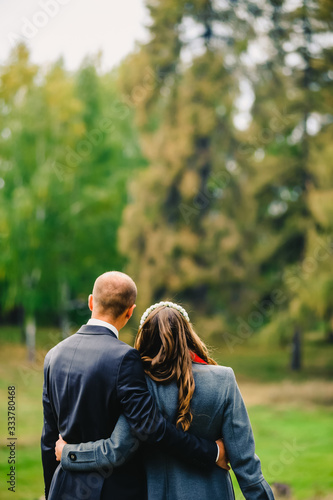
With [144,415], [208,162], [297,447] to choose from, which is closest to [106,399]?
[144,415]

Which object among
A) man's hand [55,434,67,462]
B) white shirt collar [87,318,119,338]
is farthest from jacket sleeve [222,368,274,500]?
man's hand [55,434,67,462]

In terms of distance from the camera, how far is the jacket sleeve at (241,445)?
89.0 inches

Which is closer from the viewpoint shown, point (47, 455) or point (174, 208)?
point (47, 455)

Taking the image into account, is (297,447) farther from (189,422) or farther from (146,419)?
(146,419)

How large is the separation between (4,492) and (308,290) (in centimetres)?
983

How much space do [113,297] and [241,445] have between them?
2.80ft

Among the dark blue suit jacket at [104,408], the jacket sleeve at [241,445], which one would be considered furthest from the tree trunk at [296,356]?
the dark blue suit jacket at [104,408]

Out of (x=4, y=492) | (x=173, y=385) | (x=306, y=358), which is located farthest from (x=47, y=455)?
(x=306, y=358)

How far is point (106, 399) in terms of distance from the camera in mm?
2195

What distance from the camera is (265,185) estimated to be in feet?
55.4

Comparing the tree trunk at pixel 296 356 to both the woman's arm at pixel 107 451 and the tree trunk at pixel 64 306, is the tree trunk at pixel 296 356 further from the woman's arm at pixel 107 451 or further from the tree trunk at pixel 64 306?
the woman's arm at pixel 107 451

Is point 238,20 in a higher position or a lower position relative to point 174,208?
higher

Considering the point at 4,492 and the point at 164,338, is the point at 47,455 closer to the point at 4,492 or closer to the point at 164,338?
the point at 164,338

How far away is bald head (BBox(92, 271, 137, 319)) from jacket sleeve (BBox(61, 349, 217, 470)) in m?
0.25
